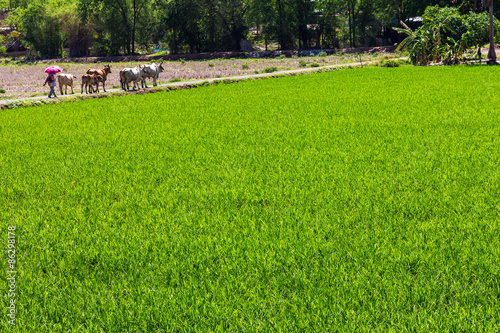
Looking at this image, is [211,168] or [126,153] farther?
[126,153]

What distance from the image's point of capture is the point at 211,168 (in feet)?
20.6

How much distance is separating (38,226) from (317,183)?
11.4ft

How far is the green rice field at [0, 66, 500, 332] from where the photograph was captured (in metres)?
2.75

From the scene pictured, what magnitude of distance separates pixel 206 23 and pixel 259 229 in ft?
205

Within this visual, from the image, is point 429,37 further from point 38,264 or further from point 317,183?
point 38,264

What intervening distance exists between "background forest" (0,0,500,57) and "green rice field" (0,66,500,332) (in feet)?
178

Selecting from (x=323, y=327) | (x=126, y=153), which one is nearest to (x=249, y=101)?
(x=126, y=153)

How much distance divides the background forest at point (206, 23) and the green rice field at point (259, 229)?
5411 cm

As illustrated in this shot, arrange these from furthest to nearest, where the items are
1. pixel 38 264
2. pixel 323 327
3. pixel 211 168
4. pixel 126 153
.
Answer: pixel 126 153
pixel 211 168
pixel 38 264
pixel 323 327

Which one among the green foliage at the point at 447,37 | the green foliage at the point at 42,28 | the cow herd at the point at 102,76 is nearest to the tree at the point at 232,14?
the green foliage at the point at 42,28

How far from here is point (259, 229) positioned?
411 cm

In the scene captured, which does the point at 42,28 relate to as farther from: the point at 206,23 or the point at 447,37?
the point at 447,37

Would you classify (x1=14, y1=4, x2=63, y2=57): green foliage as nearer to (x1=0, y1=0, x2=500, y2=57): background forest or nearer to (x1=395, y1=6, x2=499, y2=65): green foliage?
(x1=0, y1=0, x2=500, y2=57): background forest

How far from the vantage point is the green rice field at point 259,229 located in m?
2.75
